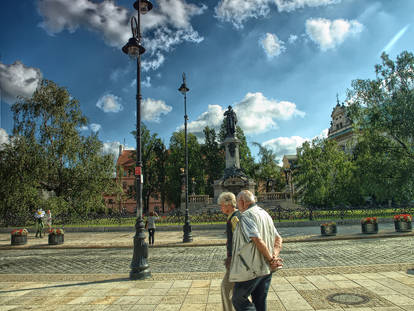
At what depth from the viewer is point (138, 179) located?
841cm

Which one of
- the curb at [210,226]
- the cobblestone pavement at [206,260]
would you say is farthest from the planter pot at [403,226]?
the curb at [210,226]

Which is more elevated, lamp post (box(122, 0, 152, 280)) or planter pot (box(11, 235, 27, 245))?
lamp post (box(122, 0, 152, 280))

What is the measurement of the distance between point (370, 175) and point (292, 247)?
16845mm

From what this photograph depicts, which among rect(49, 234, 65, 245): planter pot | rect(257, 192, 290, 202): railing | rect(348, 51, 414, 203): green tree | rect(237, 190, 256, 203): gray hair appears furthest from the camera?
rect(257, 192, 290, 202): railing

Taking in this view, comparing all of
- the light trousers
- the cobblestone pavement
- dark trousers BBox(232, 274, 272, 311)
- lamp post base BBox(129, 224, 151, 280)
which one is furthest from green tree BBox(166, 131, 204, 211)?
dark trousers BBox(232, 274, 272, 311)

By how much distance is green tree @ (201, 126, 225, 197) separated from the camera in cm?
4994

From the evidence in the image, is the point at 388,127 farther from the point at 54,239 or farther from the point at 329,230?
the point at 54,239

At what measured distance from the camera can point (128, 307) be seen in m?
5.07

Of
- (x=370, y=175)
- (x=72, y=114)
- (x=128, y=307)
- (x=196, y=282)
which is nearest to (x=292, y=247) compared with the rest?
(x=196, y=282)

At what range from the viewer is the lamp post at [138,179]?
7330 millimetres

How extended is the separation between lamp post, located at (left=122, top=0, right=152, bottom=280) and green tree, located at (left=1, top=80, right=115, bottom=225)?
20.0m

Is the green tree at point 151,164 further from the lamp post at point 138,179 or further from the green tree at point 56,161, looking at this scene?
the lamp post at point 138,179

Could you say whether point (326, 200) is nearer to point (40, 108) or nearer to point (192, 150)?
point (192, 150)

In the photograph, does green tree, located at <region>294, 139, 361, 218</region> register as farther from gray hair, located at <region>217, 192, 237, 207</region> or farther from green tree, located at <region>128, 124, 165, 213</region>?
gray hair, located at <region>217, 192, 237, 207</region>
